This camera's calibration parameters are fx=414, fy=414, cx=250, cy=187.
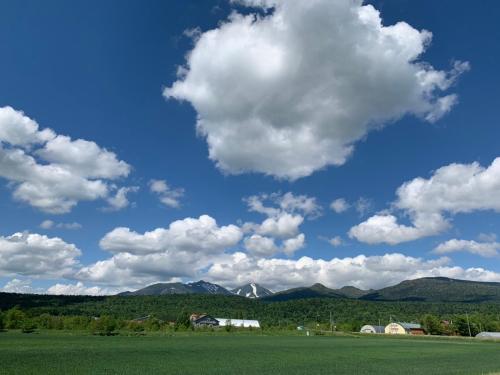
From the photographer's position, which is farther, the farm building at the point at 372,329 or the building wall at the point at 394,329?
the farm building at the point at 372,329

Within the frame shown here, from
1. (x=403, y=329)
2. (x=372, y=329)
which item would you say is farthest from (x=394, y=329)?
(x=372, y=329)

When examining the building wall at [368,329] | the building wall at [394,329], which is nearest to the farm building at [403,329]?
the building wall at [394,329]

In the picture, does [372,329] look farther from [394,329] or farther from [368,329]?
[394,329]

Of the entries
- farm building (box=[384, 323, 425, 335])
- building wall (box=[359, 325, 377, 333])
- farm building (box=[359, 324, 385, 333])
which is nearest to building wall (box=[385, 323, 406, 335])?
farm building (box=[384, 323, 425, 335])

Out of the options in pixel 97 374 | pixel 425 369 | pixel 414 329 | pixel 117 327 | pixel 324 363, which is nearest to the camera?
pixel 97 374

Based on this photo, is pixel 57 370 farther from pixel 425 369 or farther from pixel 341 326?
pixel 341 326

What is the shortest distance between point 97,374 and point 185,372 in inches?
279

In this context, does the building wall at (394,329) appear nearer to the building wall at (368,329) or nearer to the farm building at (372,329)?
the farm building at (372,329)

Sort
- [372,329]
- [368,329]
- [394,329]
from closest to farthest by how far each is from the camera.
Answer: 1. [394,329]
2. [372,329]
3. [368,329]

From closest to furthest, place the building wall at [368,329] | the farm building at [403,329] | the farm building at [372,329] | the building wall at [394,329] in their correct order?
the farm building at [403,329] < the building wall at [394,329] < the farm building at [372,329] < the building wall at [368,329]

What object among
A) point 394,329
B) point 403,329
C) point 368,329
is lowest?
point 368,329

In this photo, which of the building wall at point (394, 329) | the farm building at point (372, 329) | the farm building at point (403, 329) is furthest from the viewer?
the farm building at point (372, 329)

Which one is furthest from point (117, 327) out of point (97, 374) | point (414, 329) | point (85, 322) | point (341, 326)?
point (414, 329)

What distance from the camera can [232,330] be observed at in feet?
525
